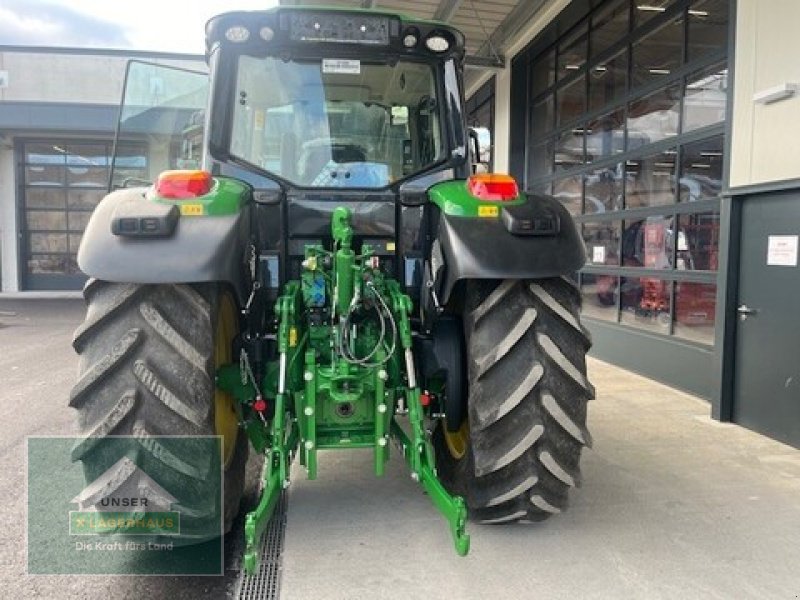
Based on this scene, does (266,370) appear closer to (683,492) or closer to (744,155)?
(683,492)

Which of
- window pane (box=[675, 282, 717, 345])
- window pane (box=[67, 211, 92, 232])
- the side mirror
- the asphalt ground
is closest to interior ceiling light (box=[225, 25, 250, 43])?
the side mirror

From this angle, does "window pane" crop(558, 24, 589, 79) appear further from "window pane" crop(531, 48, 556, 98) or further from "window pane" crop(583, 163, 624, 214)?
"window pane" crop(583, 163, 624, 214)

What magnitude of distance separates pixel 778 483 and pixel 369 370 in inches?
105

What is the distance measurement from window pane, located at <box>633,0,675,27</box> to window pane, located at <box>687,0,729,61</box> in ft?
1.44

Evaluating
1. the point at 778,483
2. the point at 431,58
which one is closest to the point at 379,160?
the point at 431,58

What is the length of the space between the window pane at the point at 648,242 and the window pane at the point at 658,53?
4.85ft

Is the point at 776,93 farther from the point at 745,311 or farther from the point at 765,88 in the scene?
the point at 745,311

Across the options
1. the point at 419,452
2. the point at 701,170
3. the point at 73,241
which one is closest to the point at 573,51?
the point at 701,170

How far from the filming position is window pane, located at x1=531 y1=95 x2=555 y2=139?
31.2 feet

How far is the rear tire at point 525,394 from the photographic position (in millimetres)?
2842

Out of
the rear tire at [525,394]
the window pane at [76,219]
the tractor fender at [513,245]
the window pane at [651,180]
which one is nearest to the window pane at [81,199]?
the window pane at [76,219]

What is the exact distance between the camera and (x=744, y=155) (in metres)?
5.18

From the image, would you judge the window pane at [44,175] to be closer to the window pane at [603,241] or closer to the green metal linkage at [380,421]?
the window pane at [603,241]

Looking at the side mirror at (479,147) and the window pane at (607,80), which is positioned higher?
the window pane at (607,80)
